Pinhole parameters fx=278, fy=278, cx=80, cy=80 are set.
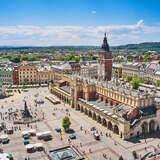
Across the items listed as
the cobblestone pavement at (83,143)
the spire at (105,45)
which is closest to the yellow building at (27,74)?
the spire at (105,45)

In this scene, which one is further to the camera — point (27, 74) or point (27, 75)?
point (27, 75)

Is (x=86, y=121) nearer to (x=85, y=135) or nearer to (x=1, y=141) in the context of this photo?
(x=85, y=135)

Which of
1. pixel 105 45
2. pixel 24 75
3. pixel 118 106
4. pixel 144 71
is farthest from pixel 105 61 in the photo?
pixel 24 75

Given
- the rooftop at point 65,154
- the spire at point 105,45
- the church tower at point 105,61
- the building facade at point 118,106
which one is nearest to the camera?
the rooftop at point 65,154

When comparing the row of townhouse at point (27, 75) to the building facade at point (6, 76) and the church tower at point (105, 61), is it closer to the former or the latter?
the building facade at point (6, 76)

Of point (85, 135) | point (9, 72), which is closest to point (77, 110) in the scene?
point (85, 135)

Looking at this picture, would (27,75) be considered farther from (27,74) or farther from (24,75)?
(24,75)

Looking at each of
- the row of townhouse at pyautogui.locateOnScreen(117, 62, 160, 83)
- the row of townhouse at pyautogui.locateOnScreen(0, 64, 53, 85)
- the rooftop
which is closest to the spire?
the row of townhouse at pyautogui.locateOnScreen(117, 62, 160, 83)

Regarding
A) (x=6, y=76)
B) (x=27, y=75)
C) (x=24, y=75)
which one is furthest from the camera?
(x=6, y=76)

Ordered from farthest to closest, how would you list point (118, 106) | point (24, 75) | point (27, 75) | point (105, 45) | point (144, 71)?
point (24, 75), point (27, 75), point (144, 71), point (105, 45), point (118, 106)

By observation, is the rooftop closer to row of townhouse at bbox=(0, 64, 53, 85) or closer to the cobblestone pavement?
the cobblestone pavement

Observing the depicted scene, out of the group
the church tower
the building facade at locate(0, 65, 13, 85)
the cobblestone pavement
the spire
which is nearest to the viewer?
the cobblestone pavement
